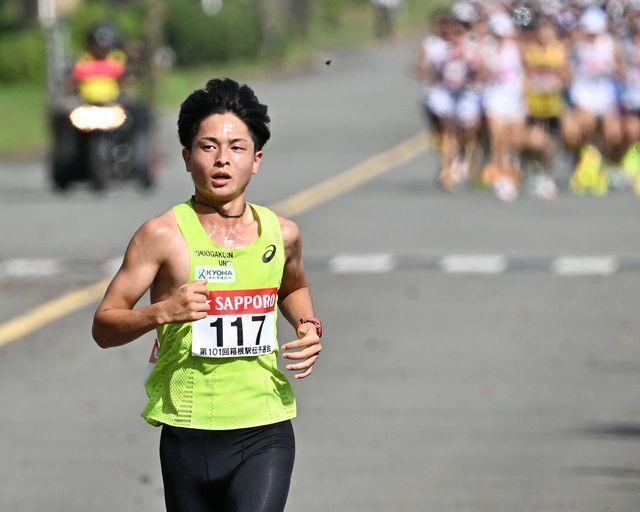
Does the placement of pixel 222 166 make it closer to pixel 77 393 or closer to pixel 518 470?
pixel 518 470

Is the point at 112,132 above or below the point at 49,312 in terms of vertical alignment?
below

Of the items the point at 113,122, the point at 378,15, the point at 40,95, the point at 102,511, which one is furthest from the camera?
the point at 378,15

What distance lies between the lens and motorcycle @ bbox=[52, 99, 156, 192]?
24.4 m

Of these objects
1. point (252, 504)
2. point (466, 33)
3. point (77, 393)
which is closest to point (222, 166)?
point (252, 504)

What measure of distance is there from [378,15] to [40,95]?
26944 mm

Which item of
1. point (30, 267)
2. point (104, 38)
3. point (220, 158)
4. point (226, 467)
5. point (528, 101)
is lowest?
point (528, 101)

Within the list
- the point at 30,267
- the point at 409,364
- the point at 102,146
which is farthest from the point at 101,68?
the point at 409,364

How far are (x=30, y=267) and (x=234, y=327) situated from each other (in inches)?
483

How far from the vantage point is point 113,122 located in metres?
24.5

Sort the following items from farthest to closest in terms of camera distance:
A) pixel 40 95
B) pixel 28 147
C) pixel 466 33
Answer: pixel 40 95
pixel 28 147
pixel 466 33

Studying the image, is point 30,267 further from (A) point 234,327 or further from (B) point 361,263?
(A) point 234,327

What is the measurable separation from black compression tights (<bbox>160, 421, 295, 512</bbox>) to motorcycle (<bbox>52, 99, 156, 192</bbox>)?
18160mm

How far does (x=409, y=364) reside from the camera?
1288 centimetres

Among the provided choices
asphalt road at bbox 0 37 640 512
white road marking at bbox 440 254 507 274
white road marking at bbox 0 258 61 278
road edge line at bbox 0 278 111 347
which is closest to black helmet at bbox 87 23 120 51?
asphalt road at bbox 0 37 640 512
